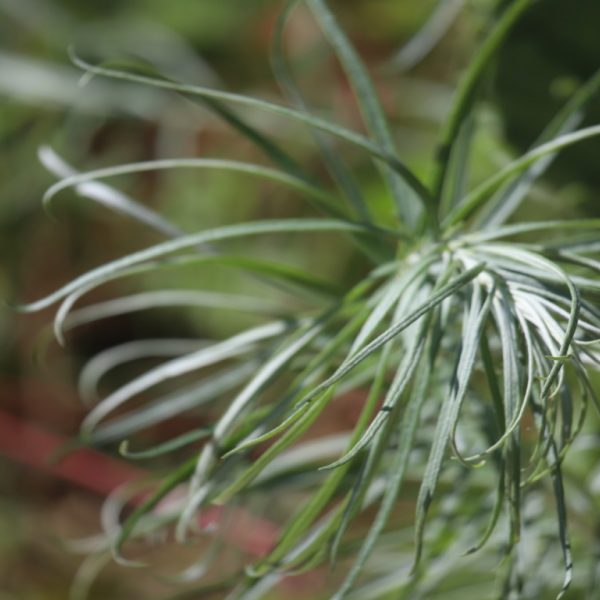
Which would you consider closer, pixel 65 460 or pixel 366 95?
pixel 366 95

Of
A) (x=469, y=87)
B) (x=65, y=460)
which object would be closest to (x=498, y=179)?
(x=469, y=87)

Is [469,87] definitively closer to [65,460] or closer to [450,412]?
[450,412]

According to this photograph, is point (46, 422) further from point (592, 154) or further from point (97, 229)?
point (592, 154)

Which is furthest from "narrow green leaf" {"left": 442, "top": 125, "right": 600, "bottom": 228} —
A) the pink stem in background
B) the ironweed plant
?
the pink stem in background

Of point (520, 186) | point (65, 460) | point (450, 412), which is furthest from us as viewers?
point (65, 460)

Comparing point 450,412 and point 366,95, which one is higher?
point 366,95

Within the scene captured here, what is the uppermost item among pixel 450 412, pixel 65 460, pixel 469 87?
pixel 65 460

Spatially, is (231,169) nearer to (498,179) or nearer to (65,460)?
(498,179)

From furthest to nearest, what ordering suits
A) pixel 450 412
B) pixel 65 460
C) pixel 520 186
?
pixel 65 460
pixel 520 186
pixel 450 412

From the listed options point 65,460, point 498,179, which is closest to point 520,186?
point 498,179
